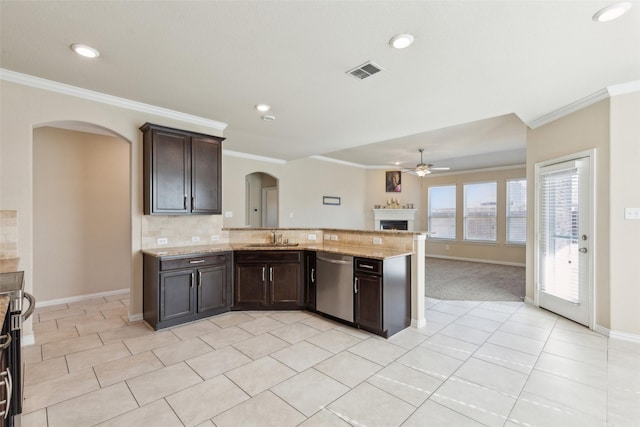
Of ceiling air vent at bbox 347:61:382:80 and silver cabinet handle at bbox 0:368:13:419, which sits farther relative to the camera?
ceiling air vent at bbox 347:61:382:80

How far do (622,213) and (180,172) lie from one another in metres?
5.04

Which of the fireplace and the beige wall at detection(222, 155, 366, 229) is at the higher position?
the beige wall at detection(222, 155, 366, 229)

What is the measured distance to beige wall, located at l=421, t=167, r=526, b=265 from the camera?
7.70 m

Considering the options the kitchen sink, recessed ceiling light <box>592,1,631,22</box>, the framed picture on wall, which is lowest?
the kitchen sink

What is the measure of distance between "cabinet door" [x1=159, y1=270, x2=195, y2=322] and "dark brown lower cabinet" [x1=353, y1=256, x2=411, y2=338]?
6.49 feet

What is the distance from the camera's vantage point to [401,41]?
219 cm

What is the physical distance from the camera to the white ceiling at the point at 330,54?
1.91 meters

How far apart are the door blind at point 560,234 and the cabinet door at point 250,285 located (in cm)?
385

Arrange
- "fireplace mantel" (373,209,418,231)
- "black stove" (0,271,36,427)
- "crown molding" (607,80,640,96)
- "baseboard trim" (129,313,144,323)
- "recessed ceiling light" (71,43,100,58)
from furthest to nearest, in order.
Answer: "fireplace mantel" (373,209,418,231), "baseboard trim" (129,313,144,323), "crown molding" (607,80,640,96), "recessed ceiling light" (71,43,100,58), "black stove" (0,271,36,427)

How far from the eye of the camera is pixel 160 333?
10.5 feet

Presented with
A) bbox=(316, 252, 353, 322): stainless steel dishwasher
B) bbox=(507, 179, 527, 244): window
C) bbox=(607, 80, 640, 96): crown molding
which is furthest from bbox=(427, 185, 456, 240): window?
bbox=(316, 252, 353, 322): stainless steel dishwasher

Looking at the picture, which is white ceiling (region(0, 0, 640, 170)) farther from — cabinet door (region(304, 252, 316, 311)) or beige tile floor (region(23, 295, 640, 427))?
beige tile floor (region(23, 295, 640, 427))

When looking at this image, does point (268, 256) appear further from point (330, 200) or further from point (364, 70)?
point (330, 200)

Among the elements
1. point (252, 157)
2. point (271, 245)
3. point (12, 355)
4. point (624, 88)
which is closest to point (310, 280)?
point (271, 245)
